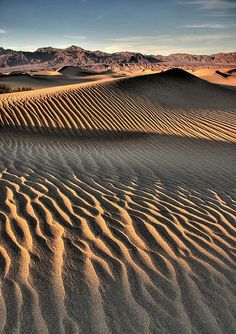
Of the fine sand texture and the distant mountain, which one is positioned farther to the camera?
the distant mountain

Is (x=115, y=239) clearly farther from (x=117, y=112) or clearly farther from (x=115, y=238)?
(x=117, y=112)

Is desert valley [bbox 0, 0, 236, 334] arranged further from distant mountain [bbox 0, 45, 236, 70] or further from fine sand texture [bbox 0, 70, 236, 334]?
distant mountain [bbox 0, 45, 236, 70]

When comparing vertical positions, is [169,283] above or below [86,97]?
below

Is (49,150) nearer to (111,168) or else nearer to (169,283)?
(111,168)

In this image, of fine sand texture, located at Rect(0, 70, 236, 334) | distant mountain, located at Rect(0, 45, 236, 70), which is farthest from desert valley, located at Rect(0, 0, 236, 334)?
distant mountain, located at Rect(0, 45, 236, 70)

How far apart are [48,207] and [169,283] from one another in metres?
1.87

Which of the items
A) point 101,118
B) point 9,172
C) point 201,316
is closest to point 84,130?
point 101,118

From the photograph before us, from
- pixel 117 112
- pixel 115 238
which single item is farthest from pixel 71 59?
pixel 115 238

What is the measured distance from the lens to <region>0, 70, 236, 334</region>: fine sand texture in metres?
2.71

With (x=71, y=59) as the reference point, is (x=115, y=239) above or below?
below

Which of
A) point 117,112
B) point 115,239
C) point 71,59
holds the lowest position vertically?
point 115,239

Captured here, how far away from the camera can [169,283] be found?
3131 mm

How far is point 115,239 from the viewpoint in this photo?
3814 millimetres

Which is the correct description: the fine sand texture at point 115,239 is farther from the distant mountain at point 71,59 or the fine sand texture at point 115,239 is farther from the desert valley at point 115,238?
the distant mountain at point 71,59
